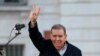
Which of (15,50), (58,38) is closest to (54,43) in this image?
(58,38)

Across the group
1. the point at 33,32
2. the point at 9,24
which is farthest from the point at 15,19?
the point at 33,32

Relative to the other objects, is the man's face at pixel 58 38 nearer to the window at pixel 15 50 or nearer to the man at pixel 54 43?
the man at pixel 54 43

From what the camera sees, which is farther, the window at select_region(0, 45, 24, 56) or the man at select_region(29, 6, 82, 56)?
the window at select_region(0, 45, 24, 56)

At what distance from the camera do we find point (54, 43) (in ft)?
16.3

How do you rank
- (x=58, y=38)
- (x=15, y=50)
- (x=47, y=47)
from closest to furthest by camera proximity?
(x=58, y=38), (x=47, y=47), (x=15, y=50)

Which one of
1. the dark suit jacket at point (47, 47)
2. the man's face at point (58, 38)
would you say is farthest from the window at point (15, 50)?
the man's face at point (58, 38)

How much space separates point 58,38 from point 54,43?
8 cm

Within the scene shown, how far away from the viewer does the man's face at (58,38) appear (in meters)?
4.91

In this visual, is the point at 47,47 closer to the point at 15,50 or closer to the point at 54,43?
the point at 54,43

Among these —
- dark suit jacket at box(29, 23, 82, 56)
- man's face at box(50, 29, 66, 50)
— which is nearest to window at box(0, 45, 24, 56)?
dark suit jacket at box(29, 23, 82, 56)

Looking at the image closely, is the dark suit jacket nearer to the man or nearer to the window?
the man

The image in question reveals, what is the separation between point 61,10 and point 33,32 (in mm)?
6061

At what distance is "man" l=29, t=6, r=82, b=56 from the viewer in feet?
16.1

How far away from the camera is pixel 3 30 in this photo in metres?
11.3
